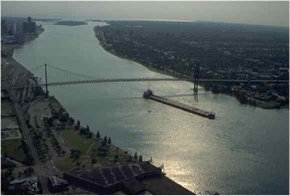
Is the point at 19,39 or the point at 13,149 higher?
the point at 19,39

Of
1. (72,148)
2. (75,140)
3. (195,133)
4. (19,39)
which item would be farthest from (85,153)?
(19,39)

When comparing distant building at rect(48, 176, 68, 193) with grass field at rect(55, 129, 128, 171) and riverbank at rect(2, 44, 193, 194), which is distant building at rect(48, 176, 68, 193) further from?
grass field at rect(55, 129, 128, 171)

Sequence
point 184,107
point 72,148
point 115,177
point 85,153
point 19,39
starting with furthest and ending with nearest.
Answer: point 19,39 → point 184,107 → point 72,148 → point 85,153 → point 115,177

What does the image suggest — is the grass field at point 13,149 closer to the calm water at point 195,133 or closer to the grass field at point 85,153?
the grass field at point 85,153

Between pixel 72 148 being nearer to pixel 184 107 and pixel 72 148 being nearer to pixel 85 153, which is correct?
pixel 85 153

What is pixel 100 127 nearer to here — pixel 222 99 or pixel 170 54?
pixel 222 99

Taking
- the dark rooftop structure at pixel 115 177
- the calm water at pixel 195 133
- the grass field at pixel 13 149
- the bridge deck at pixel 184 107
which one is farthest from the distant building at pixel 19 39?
the dark rooftop structure at pixel 115 177
